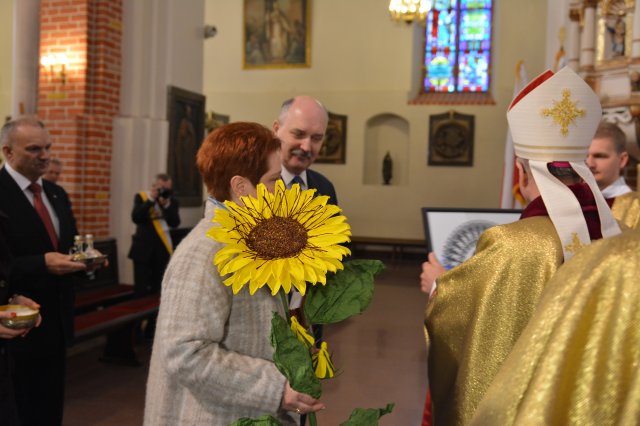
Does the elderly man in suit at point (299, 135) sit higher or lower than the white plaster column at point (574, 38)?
lower

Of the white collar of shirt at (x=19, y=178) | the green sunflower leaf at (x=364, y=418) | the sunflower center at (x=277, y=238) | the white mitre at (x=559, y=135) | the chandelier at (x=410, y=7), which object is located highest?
the chandelier at (x=410, y=7)

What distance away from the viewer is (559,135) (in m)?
1.93

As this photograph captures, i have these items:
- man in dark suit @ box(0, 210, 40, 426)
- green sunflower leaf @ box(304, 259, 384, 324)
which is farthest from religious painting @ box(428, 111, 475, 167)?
green sunflower leaf @ box(304, 259, 384, 324)

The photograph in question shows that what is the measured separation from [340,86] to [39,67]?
8883 mm

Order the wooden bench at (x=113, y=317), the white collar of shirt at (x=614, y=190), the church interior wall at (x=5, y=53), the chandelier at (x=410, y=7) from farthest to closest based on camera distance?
1. the chandelier at (x=410, y=7)
2. the church interior wall at (x=5, y=53)
3. the wooden bench at (x=113, y=317)
4. the white collar of shirt at (x=614, y=190)

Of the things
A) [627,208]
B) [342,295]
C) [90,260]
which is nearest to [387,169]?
[90,260]

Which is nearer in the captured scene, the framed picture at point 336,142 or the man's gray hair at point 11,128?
the man's gray hair at point 11,128

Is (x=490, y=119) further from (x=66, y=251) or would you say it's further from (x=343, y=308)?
(x=343, y=308)

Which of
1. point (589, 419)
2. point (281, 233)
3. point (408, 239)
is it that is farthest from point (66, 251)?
point (408, 239)

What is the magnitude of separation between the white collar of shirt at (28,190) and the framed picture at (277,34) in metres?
12.1

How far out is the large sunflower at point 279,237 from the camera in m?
1.29

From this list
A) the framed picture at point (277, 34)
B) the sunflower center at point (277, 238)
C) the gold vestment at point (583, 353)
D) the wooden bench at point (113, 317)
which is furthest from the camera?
the framed picture at point (277, 34)

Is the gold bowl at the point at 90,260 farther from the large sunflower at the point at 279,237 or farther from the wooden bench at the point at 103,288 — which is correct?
the large sunflower at the point at 279,237

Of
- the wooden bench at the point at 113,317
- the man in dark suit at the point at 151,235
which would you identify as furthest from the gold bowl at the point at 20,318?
the man in dark suit at the point at 151,235
